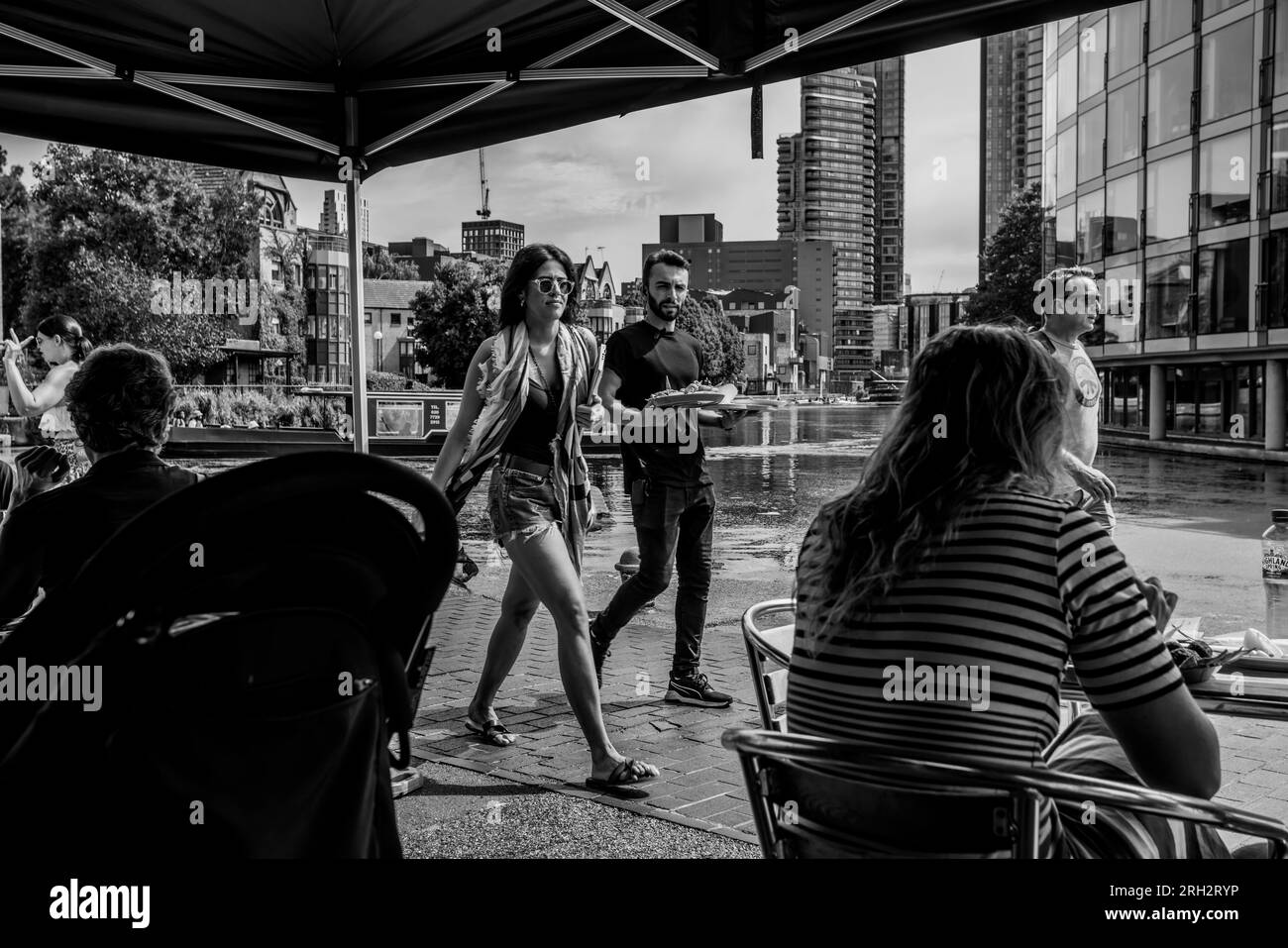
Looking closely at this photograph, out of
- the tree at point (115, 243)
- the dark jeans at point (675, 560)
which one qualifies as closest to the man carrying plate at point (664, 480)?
the dark jeans at point (675, 560)

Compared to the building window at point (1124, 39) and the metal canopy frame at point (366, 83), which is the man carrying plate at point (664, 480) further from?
the building window at point (1124, 39)

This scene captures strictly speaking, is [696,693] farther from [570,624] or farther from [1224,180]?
[1224,180]

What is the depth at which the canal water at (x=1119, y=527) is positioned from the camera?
942 cm

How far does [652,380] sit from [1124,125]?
1471 inches

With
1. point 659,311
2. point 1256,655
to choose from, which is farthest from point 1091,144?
point 1256,655

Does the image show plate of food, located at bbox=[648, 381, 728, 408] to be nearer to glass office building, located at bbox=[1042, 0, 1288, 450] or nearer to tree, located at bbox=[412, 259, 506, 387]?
glass office building, located at bbox=[1042, 0, 1288, 450]

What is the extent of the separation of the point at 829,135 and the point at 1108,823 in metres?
27.2

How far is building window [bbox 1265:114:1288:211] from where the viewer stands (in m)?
28.8

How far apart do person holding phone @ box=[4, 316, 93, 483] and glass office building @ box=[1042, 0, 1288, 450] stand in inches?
1138

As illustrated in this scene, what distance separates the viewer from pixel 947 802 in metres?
1.77

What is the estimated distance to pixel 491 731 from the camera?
493 cm

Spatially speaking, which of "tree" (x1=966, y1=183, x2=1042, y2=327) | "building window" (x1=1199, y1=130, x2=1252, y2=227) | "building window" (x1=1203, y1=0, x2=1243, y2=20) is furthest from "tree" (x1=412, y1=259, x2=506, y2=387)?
"building window" (x1=1203, y1=0, x2=1243, y2=20)

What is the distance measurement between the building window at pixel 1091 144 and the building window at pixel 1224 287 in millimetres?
7767

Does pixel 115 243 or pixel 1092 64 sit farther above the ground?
pixel 1092 64
